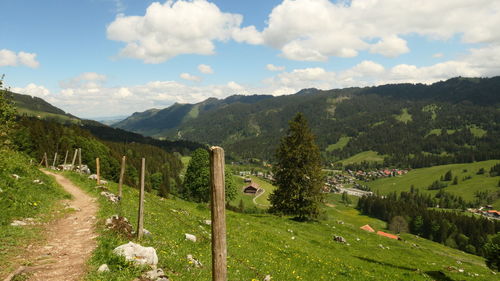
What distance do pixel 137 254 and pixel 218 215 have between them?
7.49 m

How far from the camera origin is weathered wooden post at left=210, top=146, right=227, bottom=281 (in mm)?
6141

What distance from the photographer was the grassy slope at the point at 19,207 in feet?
39.7

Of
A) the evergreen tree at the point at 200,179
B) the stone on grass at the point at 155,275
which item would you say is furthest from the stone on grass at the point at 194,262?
the evergreen tree at the point at 200,179

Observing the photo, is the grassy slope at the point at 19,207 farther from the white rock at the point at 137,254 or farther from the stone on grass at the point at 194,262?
the stone on grass at the point at 194,262

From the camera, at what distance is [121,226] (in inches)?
647

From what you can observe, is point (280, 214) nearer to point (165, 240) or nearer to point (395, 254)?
point (395, 254)

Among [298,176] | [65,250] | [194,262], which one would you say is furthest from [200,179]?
[194,262]

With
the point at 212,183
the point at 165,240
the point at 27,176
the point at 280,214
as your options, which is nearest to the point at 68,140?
the point at 27,176

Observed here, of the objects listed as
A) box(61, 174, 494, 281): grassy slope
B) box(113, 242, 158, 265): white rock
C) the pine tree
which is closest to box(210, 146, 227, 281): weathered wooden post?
box(61, 174, 494, 281): grassy slope

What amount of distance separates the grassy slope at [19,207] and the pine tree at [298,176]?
3060 cm

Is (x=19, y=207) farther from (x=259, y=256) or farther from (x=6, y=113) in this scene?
(x=259, y=256)

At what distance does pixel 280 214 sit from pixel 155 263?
3756 centimetres

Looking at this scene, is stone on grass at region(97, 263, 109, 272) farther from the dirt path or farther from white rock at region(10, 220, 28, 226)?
white rock at region(10, 220, 28, 226)

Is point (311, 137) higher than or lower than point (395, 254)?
higher
